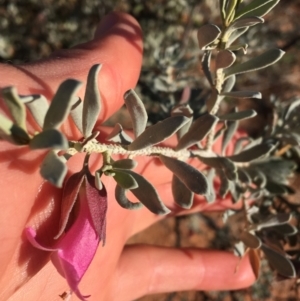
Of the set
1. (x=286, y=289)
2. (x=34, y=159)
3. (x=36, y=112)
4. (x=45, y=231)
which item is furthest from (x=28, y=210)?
(x=286, y=289)

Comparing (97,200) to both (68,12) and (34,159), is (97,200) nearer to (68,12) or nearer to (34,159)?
(34,159)

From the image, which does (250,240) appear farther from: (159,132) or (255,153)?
(159,132)

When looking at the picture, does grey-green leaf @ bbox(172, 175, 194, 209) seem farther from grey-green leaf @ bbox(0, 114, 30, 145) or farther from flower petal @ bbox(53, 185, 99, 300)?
grey-green leaf @ bbox(0, 114, 30, 145)

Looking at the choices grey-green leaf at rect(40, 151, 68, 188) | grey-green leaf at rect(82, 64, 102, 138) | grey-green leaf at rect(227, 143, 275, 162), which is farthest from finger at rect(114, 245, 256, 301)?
grey-green leaf at rect(40, 151, 68, 188)

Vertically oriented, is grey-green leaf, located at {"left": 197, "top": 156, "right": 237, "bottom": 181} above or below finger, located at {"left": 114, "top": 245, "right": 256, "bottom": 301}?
above

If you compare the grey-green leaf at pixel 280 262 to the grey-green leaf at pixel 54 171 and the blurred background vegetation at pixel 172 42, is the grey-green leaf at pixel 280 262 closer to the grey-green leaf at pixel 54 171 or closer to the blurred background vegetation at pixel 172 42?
the grey-green leaf at pixel 54 171

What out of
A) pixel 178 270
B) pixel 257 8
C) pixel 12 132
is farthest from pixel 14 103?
pixel 178 270
